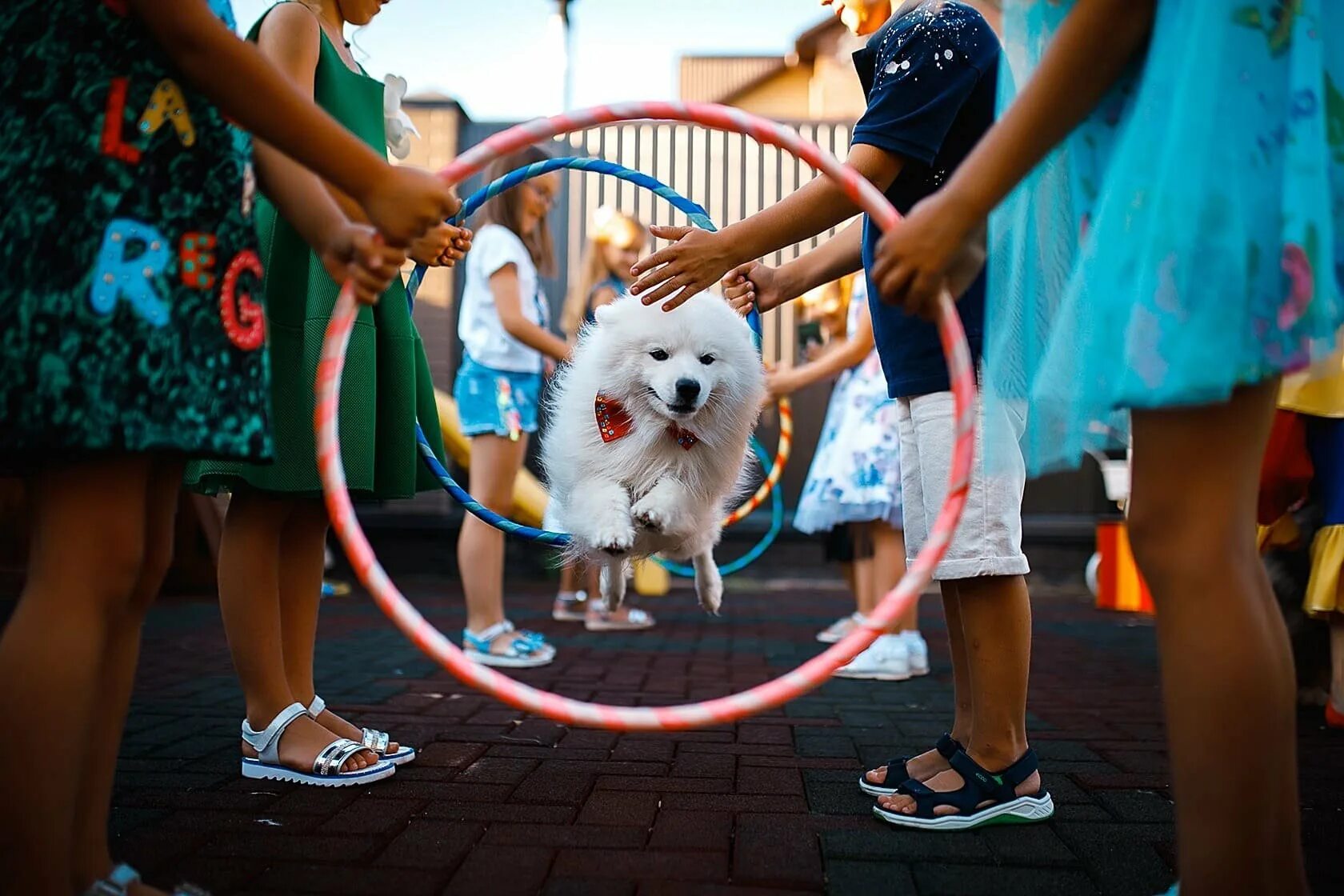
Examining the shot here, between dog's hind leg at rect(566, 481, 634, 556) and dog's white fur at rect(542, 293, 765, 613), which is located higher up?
dog's white fur at rect(542, 293, 765, 613)

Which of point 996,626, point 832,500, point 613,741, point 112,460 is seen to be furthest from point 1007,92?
point 832,500

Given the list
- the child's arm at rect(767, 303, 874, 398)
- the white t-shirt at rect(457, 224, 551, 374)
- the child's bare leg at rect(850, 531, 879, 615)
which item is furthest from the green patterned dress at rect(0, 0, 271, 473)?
the child's bare leg at rect(850, 531, 879, 615)

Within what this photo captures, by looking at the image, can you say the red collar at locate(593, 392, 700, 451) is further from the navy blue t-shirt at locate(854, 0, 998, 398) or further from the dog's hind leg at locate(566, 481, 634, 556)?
the navy blue t-shirt at locate(854, 0, 998, 398)

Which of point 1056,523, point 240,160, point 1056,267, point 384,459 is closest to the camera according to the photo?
point 240,160

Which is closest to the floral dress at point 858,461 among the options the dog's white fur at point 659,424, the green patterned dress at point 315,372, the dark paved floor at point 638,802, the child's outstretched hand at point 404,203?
the dark paved floor at point 638,802

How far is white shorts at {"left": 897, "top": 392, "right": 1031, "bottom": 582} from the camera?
2.22 metres

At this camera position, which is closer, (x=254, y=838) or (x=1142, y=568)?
(x=1142, y=568)

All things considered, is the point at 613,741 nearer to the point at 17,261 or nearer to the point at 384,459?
the point at 384,459

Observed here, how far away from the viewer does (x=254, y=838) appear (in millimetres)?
2023

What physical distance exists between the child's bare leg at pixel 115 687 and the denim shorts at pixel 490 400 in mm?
2651

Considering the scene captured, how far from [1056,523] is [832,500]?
4762 millimetres

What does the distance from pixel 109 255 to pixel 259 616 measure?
1.30m

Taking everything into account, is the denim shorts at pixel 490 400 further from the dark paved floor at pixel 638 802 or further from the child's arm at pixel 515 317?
the dark paved floor at pixel 638 802

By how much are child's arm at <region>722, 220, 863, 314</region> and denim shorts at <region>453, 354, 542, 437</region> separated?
191cm
